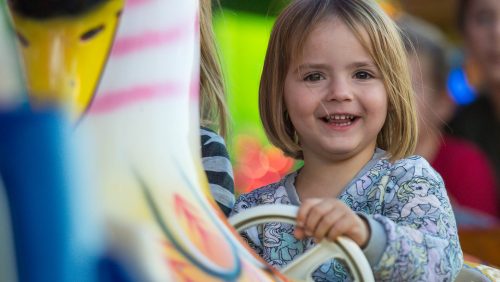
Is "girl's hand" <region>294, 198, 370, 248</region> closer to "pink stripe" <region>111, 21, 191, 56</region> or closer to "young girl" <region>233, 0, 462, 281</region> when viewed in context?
"young girl" <region>233, 0, 462, 281</region>

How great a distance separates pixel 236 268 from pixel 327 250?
0.15 meters

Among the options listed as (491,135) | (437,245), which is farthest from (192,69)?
(491,135)

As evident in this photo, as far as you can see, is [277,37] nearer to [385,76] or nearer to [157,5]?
[385,76]

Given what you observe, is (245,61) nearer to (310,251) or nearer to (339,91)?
(339,91)

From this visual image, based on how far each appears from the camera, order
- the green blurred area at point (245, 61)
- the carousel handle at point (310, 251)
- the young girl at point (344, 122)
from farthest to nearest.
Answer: the green blurred area at point (245, 61)
the young girl at point (344, 122)
the carousel handle at point (310, 251)

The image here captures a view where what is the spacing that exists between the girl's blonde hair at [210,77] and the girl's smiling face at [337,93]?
15 cm

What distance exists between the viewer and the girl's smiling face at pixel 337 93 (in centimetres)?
142

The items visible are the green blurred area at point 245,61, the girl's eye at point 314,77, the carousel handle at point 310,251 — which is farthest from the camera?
the green blurred area at point 245,61

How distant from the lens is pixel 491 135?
3.43 meters

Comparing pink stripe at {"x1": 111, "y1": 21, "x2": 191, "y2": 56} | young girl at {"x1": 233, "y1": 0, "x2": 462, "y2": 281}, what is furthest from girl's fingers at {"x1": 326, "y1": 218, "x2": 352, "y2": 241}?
pink stripe at {"x1": 111, "y1": 21, "x2": 191, "y2": 56}

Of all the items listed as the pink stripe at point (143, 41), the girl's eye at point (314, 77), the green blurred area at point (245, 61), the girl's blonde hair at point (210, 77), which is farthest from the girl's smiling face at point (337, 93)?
the green blurred area at point (245, 61)

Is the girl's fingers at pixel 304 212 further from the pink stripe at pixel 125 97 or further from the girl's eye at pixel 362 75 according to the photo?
the girl's eye at pixel 362 75

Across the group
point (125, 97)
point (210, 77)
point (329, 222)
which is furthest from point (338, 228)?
point (210, 77)

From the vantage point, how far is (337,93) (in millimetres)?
1409
